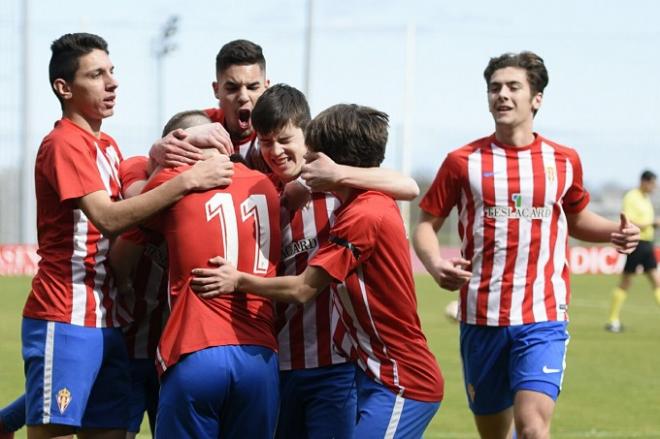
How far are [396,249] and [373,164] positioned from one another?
1.31ft

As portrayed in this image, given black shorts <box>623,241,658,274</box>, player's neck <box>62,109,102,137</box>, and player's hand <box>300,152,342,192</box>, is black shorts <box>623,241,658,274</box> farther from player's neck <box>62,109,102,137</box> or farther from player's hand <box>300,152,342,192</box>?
player's hand <box>300,152,342,192</box>

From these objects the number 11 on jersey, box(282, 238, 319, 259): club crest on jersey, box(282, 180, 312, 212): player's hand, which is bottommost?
box(282, 238, 319, 259): club crest on jersey

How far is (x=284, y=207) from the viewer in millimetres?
5266

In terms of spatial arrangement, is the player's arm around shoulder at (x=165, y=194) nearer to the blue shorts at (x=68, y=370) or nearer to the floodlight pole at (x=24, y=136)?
the blue shorts at (x=68, y=370)

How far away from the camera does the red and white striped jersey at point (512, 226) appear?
21.4ft

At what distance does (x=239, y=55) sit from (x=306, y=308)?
138 centimetres

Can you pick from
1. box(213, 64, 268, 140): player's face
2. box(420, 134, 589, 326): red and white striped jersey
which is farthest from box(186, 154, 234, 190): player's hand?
box(420, 134, 589, 326): red and white striped jersey

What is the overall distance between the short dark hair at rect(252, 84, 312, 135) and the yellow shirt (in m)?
14.5

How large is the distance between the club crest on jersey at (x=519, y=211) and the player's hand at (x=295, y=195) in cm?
173

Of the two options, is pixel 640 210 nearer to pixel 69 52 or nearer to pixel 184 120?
pixel 184 120

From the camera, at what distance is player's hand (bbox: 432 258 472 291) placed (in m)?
5.62

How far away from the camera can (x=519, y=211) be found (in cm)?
661

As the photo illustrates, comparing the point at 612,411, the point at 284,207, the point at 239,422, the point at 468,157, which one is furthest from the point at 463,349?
the point at 612,411

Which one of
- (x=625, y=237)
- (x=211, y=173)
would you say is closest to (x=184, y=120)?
(x=211, y=173)
